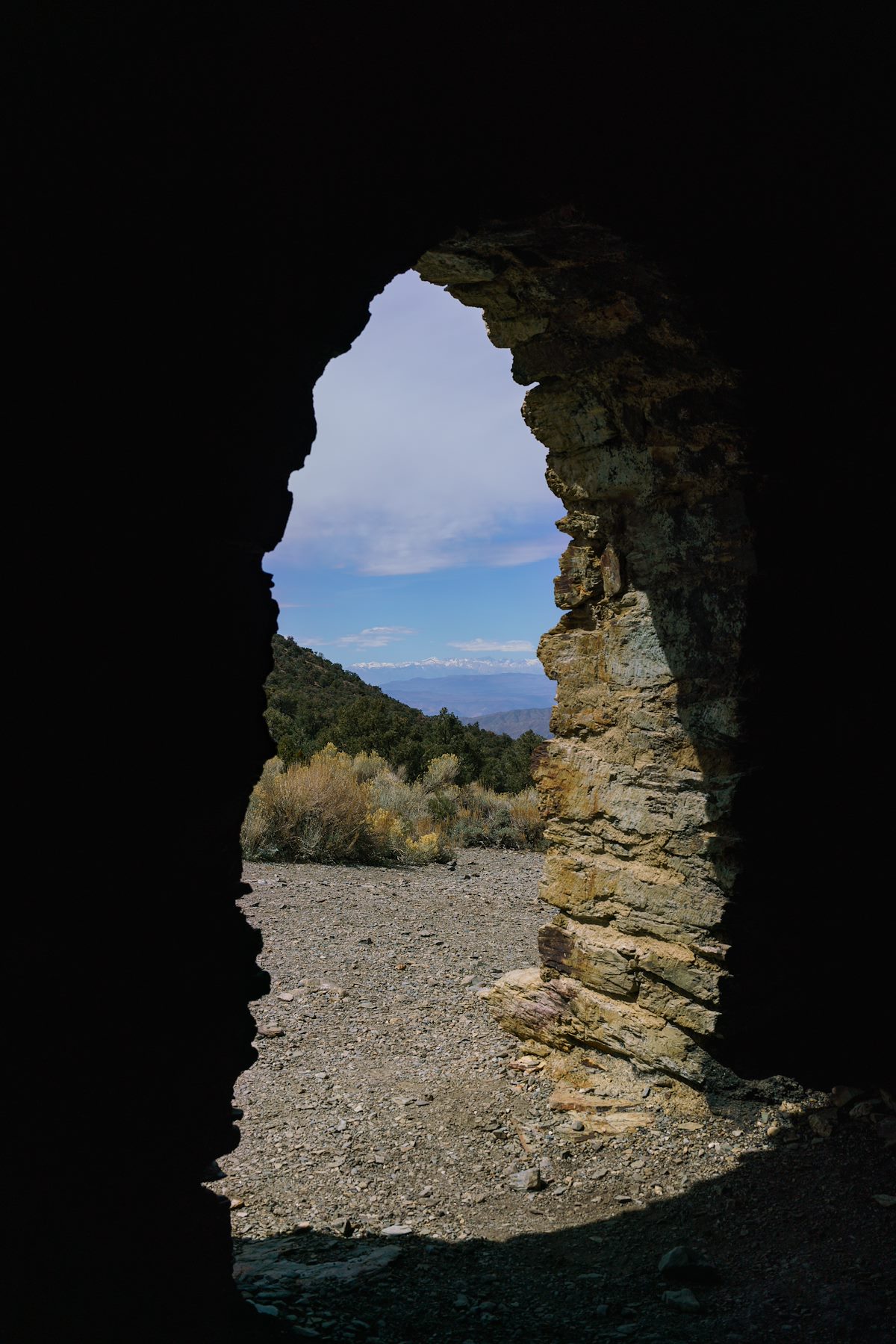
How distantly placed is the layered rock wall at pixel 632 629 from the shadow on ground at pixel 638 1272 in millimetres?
656

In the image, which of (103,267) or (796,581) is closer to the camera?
(103,267)

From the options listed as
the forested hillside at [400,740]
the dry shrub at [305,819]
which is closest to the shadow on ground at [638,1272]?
the dry shrub at [305,819]

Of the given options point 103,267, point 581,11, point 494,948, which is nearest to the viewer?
point 103,267

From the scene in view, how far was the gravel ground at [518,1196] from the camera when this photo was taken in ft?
8.50

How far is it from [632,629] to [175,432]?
95.5 inches

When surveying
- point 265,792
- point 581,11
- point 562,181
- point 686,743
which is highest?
point 581,11

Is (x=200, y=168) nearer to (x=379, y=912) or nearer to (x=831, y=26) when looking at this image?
(x=831, y=26)

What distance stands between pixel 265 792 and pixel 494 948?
3.57 meters

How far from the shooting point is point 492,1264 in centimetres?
292

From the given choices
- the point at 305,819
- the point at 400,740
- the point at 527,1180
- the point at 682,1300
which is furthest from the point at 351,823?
the point at 682,1300

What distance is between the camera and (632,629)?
3.98 metres

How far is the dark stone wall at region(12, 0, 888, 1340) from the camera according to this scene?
189 cm

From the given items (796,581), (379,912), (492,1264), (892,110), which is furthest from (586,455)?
(379,912)

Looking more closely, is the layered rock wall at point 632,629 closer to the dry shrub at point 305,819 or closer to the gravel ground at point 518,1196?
the gravel ground at point 518,1196
